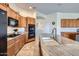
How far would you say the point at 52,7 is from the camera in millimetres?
2674

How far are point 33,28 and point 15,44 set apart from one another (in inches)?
20.3

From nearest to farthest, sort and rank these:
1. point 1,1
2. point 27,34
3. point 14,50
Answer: point 1,1 < point 14,50 < point 27,34

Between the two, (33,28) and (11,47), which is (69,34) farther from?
(11,47)

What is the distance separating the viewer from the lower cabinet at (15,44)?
2.66 metres

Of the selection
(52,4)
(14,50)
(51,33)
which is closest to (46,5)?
(52,4)

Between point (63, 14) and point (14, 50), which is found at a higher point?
point (63, 14)

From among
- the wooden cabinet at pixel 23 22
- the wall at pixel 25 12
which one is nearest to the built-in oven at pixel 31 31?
the wooden cabinet at pixel 23 22

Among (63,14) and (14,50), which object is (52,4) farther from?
(14,50)

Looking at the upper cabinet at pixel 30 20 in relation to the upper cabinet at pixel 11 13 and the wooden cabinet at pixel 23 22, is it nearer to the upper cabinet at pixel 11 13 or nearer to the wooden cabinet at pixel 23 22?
the wooden cabinet at pixel 23 22

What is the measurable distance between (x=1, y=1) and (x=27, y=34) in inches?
34.1

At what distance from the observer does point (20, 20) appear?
2846 mm

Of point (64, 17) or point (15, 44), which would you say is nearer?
point (64, 17)

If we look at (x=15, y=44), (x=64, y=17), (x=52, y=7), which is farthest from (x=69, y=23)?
(x=15, y=44)

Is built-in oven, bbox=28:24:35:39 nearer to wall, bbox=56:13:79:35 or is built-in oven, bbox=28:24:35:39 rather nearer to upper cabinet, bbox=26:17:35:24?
upper cabinet, bbox=26:17:35:24
